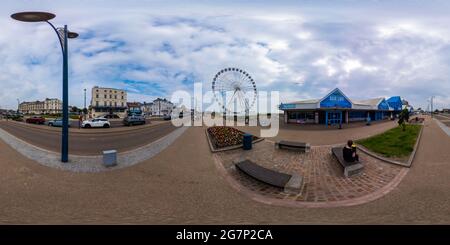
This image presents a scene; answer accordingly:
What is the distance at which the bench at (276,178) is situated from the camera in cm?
601

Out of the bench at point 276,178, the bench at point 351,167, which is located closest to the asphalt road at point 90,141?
the bench at point 276,178

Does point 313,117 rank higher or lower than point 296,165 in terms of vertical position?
higher

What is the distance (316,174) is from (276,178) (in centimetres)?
Answer: 167

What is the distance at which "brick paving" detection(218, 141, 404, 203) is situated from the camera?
5.86 meters

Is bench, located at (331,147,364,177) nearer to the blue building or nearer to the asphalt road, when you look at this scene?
the asphalt road

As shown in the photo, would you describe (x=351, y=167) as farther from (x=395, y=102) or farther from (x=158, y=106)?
(x=158, y=106)

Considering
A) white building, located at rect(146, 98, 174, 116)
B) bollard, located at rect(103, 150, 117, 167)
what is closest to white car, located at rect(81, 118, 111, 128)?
bollard, located at rect(103, 150, 117, 167)

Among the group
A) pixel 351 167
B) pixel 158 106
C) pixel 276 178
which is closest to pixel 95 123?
pixel 276 178

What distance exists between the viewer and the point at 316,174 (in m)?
7.58

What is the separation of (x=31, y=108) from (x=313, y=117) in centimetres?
11191

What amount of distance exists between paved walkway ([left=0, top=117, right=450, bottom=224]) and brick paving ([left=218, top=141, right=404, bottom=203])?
519 mm
